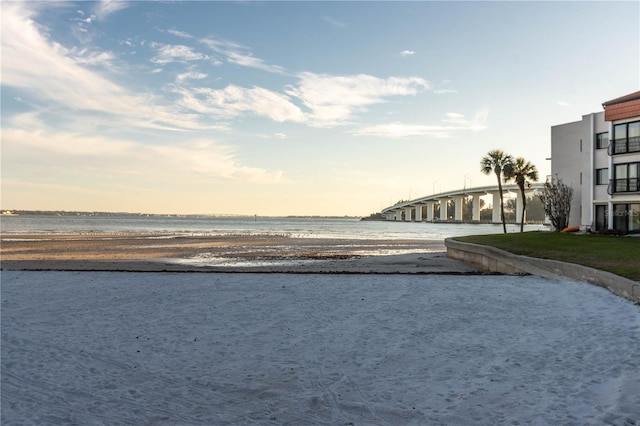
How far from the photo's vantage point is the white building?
116ft

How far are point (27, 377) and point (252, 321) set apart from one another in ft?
13.6

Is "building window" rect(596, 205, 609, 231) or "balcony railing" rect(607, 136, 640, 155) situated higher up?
"balcony railing" rect(607, 136, 640, 155)

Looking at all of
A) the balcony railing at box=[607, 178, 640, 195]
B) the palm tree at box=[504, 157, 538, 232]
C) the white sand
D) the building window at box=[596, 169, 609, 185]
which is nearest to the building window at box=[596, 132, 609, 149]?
the building window at box=[596, 169, 609, 185]

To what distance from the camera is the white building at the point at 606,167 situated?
3550 centimetres

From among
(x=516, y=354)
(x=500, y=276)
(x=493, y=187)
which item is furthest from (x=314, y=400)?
(x=493, y=187)

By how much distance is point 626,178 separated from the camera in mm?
36250

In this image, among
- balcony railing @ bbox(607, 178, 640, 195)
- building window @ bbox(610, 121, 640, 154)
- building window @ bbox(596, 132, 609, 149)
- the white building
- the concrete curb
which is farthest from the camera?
building window @ bbox(596, 132, 609, 149)

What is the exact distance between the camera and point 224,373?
6.88 m

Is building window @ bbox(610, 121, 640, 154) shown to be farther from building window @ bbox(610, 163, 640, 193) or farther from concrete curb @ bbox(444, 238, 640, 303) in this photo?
concrete curb @ bbox(444, 238, 640, 303)

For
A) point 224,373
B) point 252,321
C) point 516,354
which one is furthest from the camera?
point 252,321

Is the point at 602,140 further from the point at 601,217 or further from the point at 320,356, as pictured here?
the point at 320,356

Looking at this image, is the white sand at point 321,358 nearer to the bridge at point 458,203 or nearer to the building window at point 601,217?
the building window at point 601,217

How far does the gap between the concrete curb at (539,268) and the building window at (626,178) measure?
667 inches

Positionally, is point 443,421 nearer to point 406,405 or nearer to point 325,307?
point 406,405
